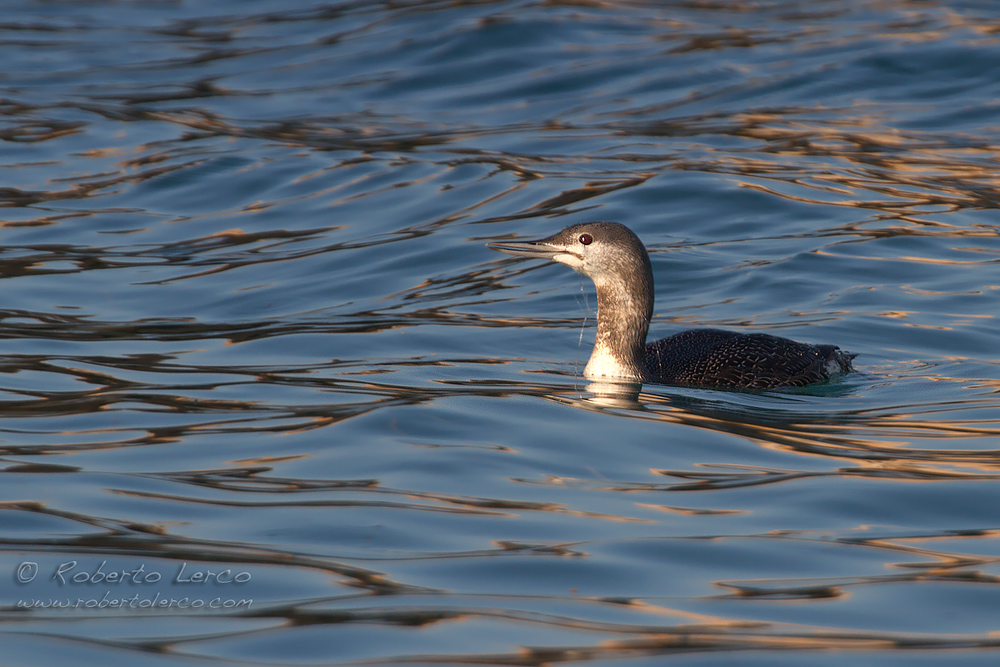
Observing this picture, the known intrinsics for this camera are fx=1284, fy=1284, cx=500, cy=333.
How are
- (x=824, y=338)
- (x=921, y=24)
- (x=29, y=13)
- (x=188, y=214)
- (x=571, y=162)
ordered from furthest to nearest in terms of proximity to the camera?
(x=29, y=13), (x=921, y=24), (x=571, y=162), (x=188, y=214), (x=824, y=338)

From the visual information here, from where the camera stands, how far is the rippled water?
410 centimetres

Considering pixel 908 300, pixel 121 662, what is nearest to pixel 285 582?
pixel 121 662

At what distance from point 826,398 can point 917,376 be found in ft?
2.99

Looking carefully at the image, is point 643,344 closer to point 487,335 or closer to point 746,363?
point 746,363

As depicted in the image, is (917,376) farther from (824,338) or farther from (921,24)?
(921,24)

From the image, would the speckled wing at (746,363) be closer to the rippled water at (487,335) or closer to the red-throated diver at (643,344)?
the red-throated diver at (643,344)

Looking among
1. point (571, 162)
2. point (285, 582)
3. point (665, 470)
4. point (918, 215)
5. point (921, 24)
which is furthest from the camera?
point (921, 24)

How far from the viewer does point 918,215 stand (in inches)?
486

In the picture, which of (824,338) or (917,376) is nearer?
(917,376)

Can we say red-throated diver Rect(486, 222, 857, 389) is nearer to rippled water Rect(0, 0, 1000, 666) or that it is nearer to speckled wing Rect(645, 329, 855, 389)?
speckled wing Rect(645, 329, 855, 389)

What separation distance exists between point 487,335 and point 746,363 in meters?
2.13

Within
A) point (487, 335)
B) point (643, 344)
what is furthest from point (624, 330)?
point (487, 335)

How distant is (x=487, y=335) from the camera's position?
9.47 meters

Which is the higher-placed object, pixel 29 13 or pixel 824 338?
pixel 29 13
